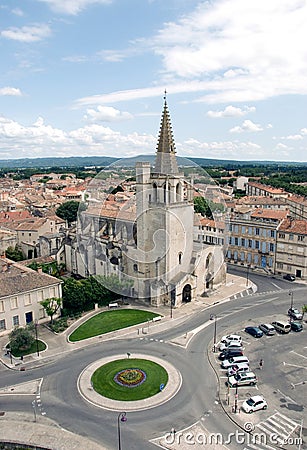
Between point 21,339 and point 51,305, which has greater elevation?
point 51,305

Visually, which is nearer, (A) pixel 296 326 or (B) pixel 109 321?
(A) pixel 296 326

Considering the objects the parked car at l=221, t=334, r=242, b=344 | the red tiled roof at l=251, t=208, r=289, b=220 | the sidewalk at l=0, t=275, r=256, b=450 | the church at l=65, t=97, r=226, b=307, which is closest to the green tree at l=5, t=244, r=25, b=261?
the church at l=65, t=97, r=226, b=307

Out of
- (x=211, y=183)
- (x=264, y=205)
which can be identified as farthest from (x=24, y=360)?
(x=264, y=205)

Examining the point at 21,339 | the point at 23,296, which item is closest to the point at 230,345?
the point at 21,339

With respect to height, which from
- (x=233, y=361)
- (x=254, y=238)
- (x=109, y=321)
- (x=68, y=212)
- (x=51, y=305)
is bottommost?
(x=109, y=321)

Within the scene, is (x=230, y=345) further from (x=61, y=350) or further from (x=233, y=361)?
(x=61, y=350)

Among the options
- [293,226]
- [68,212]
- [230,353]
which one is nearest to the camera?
[230,353]

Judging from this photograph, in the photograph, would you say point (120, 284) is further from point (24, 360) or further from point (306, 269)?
point (306, 269)

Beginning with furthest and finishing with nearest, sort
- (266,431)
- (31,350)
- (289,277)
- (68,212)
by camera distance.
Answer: (68,212) → (289,277) → (31,350) → (266,431)
